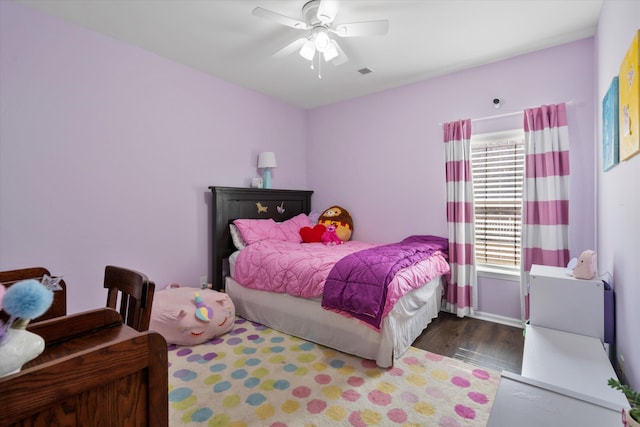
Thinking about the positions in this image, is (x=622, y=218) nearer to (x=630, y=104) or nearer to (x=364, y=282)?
(x=630, y=104)

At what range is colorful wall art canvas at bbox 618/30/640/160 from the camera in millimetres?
1208

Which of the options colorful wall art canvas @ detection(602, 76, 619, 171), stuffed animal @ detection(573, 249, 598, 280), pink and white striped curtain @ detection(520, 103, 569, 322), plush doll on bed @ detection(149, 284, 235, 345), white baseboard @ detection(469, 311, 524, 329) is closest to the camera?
colorful wall art canvas @ detection(602, 76, 619, 171)

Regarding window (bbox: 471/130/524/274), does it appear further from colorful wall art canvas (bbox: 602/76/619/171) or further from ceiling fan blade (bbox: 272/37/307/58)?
ceiling fan blade (bbox: 272/37/307/58)

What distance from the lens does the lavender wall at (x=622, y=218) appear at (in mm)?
1343

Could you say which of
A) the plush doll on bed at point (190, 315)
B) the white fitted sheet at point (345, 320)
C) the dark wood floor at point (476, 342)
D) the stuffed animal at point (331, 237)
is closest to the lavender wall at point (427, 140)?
the dark wood floor at point (476, 342)

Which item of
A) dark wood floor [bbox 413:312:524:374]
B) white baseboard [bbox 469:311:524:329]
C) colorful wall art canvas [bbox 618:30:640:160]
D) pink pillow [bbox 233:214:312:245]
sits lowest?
dark wood floor [bbox 413:312:524:374]

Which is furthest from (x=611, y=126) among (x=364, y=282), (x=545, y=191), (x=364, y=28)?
(x=364, y=282)

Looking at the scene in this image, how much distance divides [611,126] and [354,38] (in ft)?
6.37

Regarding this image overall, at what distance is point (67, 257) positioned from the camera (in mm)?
2408

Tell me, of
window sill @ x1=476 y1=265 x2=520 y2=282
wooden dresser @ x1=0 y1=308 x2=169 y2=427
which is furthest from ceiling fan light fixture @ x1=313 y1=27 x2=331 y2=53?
window sill @ x1=476 y1=265 x2=520 y2=282

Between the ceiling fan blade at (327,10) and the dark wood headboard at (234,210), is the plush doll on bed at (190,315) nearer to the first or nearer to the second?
the dark wood headboard at (234,210)

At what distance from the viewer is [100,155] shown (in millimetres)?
2592

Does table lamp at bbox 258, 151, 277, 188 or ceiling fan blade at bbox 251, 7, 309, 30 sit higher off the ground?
ceiling fan blade at bbox 251, 7, 309, 30

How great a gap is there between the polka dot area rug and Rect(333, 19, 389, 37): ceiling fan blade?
2408 millimetres
